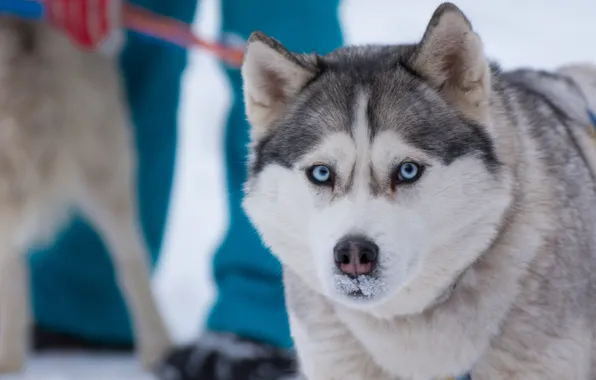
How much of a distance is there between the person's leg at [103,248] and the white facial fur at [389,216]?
1.44 m

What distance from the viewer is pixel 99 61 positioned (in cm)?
254

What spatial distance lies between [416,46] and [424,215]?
0.25 meters

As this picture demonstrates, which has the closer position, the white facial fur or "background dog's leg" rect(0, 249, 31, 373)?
the white facial fur

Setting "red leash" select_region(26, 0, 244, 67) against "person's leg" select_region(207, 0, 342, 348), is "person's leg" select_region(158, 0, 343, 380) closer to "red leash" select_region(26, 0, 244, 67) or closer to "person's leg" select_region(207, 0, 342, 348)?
"person's leg" select_region(207, 0, 342, 348)

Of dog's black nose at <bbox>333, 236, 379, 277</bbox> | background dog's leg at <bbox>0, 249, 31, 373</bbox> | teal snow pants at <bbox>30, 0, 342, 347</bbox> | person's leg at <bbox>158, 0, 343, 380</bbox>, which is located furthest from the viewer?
background dog's leg at <bbox>0, 249, 31, 373</bbox>

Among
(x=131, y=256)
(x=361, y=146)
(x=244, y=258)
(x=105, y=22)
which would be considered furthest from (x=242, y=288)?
(x=361, y=146)

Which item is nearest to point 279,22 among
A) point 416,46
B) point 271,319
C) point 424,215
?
point 271,319

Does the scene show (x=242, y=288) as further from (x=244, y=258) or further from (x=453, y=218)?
(x=453, y=218)

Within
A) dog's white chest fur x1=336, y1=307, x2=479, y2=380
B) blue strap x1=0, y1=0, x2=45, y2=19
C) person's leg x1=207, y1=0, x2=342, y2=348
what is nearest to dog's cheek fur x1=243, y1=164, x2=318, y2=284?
dog's white chest fur x1=336, y1=307, x2=479, y2=380

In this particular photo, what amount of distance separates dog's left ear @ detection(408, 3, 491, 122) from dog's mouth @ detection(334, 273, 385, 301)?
295 mm

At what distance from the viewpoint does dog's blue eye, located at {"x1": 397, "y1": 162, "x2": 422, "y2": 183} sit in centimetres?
124

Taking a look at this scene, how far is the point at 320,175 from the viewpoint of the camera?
129cm

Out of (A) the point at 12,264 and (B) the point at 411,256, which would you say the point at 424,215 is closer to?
(B) the point at 411,256

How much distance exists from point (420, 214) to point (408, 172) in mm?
61
